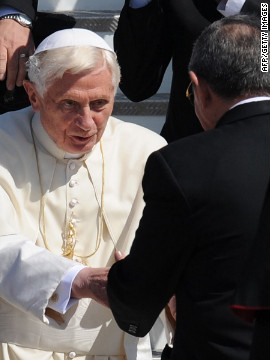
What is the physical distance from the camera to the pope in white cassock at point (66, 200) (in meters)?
3.88

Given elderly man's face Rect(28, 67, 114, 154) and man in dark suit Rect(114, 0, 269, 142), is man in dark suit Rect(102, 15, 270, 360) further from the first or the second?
man in dark suit Rect(114, 0, 269, 142)

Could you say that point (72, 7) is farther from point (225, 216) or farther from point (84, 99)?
point (225, 216)

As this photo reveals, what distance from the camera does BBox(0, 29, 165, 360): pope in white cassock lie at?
12.7ft

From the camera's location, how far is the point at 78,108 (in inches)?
159

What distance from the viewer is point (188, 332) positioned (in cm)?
310

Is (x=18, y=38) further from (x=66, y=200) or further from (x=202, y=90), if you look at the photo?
(x=202, y=90)

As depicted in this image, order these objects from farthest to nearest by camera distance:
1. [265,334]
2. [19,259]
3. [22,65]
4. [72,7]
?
[72,7], [22,65], [19,259], [265,334]

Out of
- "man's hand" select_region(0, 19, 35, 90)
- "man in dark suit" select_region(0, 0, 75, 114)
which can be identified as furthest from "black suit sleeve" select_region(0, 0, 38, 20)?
"man's hand" select_region(0, 19, 35, 90)

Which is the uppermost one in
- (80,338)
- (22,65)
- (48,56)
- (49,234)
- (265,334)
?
(265,334)

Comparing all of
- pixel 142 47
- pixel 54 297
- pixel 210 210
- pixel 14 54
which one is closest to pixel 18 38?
pixel 14 54

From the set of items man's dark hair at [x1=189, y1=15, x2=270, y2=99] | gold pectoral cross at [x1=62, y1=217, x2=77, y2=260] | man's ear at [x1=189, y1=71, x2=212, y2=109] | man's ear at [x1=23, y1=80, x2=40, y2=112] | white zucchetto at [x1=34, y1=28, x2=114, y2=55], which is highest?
man's dark hair at [x1=189, y1=15, x2=270, y2=99]

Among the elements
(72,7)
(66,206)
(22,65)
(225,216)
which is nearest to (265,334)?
(225,216)

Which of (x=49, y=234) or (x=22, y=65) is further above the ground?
(x=22, y=65)

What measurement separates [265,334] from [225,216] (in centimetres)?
53
